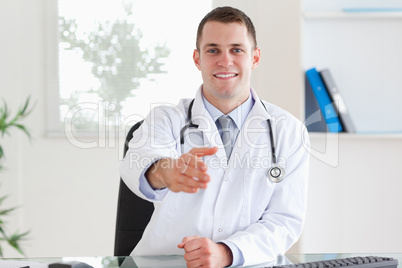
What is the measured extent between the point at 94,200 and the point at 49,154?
1.29 feet

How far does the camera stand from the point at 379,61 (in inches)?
123

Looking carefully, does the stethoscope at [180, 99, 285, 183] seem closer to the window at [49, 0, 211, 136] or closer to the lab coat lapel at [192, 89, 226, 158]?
the lab coat lapel at [192, 89, 226, 158]

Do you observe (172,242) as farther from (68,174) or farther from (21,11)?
(21,11)

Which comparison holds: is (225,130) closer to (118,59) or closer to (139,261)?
(139,261)

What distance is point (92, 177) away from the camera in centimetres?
348

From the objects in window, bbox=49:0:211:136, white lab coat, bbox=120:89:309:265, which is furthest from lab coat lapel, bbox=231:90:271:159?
window, bbox=49:0:211:136

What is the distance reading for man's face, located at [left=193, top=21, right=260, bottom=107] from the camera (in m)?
1.94

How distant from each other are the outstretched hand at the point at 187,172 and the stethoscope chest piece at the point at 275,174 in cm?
44

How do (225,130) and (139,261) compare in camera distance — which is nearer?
(139,261)

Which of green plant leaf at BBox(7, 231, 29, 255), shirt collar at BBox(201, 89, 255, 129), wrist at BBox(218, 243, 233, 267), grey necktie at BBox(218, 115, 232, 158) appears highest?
shirt collar at BBox(201, 89, 255, 129)

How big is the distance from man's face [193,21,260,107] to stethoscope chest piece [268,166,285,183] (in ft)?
0.97

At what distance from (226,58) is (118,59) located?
5.46 ft

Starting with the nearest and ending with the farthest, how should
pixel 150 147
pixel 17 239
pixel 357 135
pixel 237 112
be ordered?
1. pixel 150 147
2. pixel 237 112
3. pixel 357 135
4. pixel 17 239

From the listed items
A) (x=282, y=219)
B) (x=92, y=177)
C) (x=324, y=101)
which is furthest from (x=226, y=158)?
(x=92, y=177)
